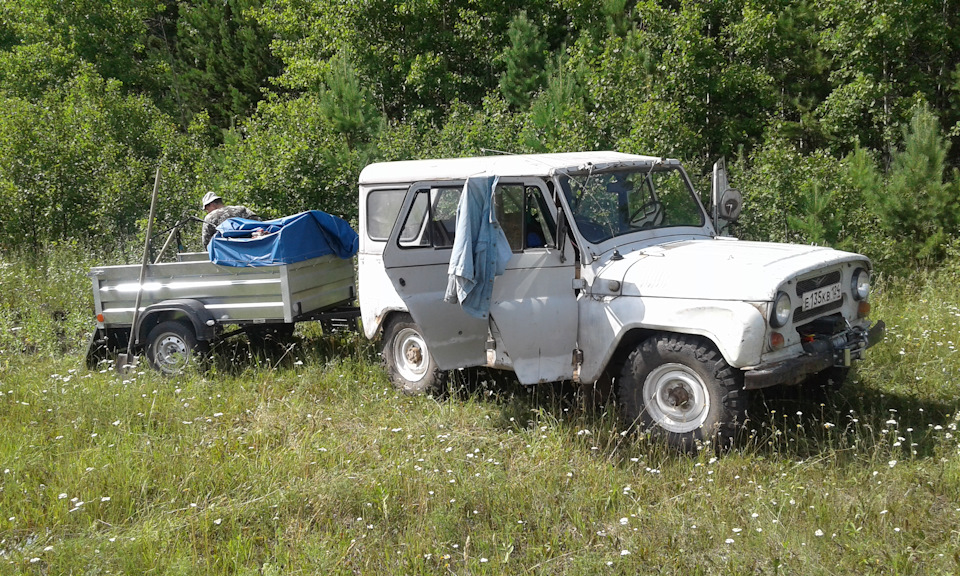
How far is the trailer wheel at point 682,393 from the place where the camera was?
17.0 feet

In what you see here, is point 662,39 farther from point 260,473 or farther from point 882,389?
point 260,473

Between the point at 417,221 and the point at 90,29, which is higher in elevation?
the point at 90,29

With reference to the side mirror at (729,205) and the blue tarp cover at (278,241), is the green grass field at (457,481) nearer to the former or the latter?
the blue tarp cover at (278,241)

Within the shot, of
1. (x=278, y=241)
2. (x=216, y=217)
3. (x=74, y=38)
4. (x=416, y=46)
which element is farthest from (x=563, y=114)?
(x=74, y=38)

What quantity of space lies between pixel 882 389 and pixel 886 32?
878cm

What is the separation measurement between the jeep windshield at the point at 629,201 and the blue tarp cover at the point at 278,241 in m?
2.87

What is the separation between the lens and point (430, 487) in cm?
508

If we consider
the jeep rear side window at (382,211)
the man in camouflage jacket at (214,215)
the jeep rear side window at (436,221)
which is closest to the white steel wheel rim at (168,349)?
the man in camouflage jacket at (214,215)

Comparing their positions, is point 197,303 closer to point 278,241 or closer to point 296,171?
point 278,241

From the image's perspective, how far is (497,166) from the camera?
21.0 ft

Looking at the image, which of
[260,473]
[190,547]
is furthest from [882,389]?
[190,547]

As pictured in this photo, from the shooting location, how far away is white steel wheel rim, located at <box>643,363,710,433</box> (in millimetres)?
5371

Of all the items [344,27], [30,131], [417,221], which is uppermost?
[344,27]

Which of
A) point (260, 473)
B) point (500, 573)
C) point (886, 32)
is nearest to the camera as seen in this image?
point (500, 573)
